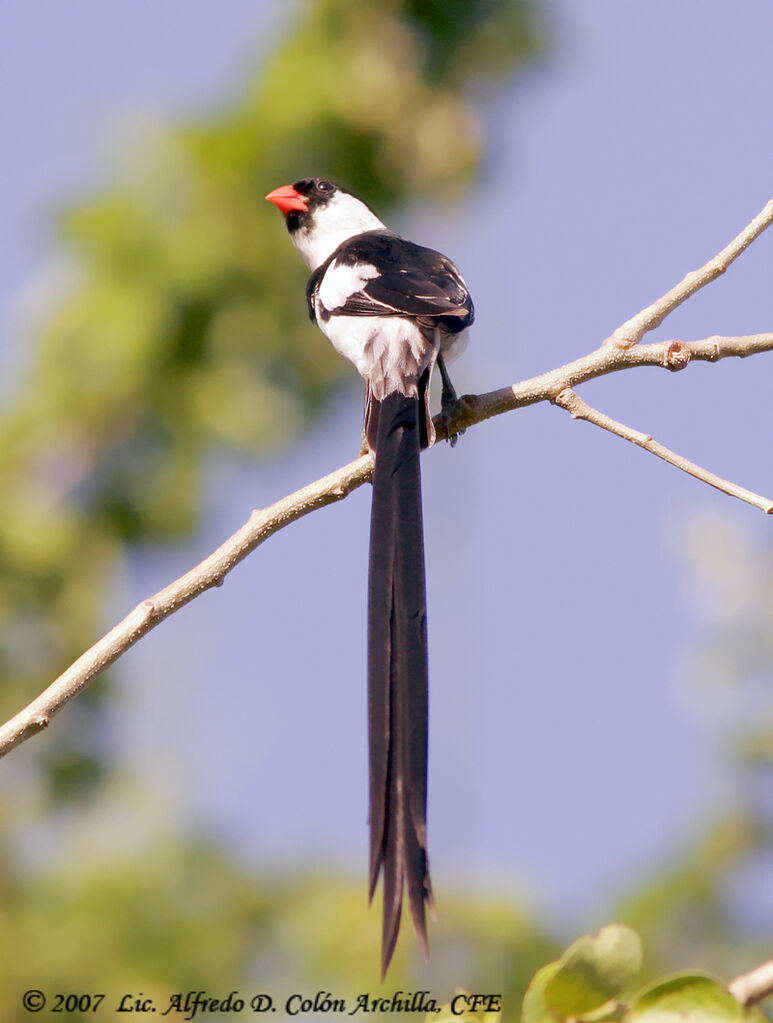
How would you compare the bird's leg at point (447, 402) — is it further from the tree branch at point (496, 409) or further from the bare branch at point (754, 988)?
the bare branch at point (754, 988)

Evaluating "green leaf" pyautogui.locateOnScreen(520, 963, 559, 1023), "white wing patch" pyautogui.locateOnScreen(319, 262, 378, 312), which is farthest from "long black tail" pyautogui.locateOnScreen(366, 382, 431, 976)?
"white wing patch" pyautogui.locateOnScreen(319, 262, 378, 312)

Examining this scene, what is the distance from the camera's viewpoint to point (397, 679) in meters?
1.87

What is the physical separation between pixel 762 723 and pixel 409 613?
64.6 inches

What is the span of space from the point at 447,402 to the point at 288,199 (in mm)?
1732

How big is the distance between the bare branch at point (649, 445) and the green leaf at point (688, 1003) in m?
1.02

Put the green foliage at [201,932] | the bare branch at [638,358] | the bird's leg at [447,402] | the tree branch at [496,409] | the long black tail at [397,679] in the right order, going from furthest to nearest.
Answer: the green foliage at [201,932] < the bird's leg at [447,402] < the bare branch at [638,358] < the tree branch at [496,409] < the long black tail at [397,679]

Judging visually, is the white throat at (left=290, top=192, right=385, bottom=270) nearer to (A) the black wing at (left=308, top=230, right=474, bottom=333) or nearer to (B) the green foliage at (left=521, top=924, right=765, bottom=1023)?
(A) the black wing at (left=308, top=230, right=474, bottom=333)

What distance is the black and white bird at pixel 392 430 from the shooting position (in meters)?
1.61

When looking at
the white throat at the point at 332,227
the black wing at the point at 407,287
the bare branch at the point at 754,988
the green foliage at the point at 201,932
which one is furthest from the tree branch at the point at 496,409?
the white throat at the point at 332,227

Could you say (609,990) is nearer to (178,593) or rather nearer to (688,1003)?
(688,1003)

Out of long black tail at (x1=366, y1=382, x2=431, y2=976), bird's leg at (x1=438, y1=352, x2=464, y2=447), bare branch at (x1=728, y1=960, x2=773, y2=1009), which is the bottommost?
bare branch at (x1=728, y1=960, x2=773, y2=1009)

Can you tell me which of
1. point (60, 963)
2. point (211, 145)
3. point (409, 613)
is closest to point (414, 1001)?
point (409, 613)

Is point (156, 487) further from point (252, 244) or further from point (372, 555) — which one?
point (372, 555)

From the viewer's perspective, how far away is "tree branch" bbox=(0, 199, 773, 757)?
1.99 meters
